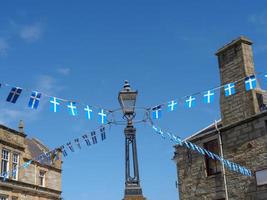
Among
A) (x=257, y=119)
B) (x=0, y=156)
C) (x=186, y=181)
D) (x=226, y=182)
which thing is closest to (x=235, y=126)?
A: (x=257, y=119)

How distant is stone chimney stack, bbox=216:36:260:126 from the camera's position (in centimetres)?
1633

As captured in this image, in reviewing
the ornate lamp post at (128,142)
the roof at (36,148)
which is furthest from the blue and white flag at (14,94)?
the roof at (36,148)

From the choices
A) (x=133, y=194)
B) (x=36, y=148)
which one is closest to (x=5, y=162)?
(x=36, y=148)

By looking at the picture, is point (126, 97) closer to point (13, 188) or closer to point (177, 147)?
point (177, 147)

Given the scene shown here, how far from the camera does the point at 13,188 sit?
96.5 ft

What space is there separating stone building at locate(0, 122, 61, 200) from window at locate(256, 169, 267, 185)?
16498 mm

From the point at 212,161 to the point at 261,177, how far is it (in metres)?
2.75

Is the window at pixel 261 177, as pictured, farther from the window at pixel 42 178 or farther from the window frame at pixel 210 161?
the window at pixel 42 178

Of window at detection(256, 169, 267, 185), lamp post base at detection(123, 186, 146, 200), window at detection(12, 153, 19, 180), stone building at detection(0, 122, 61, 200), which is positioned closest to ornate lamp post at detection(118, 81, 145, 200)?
lamp post base at detection(123, 186, 146, 200)

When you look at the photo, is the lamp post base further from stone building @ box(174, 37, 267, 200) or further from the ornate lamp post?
stone building @ box(174, 37, 267, 200)

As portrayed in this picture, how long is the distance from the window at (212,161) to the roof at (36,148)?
1944cm

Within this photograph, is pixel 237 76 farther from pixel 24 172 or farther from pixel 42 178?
pixel 42 178

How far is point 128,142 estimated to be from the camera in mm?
9211

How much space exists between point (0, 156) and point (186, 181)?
597 inches
